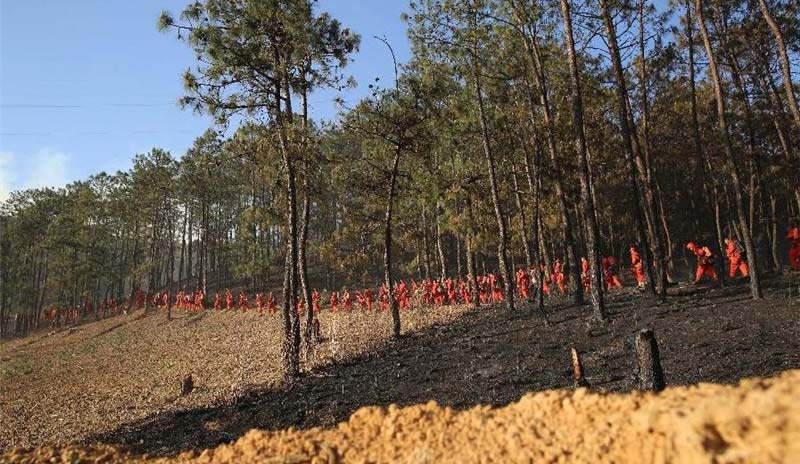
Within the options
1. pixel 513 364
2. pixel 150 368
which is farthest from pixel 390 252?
pixel 150 368

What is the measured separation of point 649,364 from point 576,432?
10.8 feet

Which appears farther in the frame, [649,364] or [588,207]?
[588,207]

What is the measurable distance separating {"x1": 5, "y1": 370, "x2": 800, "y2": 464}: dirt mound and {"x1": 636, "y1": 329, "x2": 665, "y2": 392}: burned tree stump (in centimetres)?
284

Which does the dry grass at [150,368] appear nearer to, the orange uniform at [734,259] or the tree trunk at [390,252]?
the tree trunk at [390,252]

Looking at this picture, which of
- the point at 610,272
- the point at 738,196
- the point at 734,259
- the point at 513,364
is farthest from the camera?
the point at 610,272

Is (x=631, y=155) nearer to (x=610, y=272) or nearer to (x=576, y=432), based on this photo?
(x=610, y=272)

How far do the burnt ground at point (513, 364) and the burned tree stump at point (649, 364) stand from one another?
149cm

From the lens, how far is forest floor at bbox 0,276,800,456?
8.77 meters

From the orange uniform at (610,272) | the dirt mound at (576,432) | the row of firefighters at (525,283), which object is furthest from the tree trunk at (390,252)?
the dirt mound at (576,432)

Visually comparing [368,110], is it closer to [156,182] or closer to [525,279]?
[525,279]

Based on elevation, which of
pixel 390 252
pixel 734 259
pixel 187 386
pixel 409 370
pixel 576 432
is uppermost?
pixel 390 252

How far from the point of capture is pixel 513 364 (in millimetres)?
10547

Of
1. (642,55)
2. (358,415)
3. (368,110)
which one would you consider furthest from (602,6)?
(358,415)

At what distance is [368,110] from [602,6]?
740 centimetres
